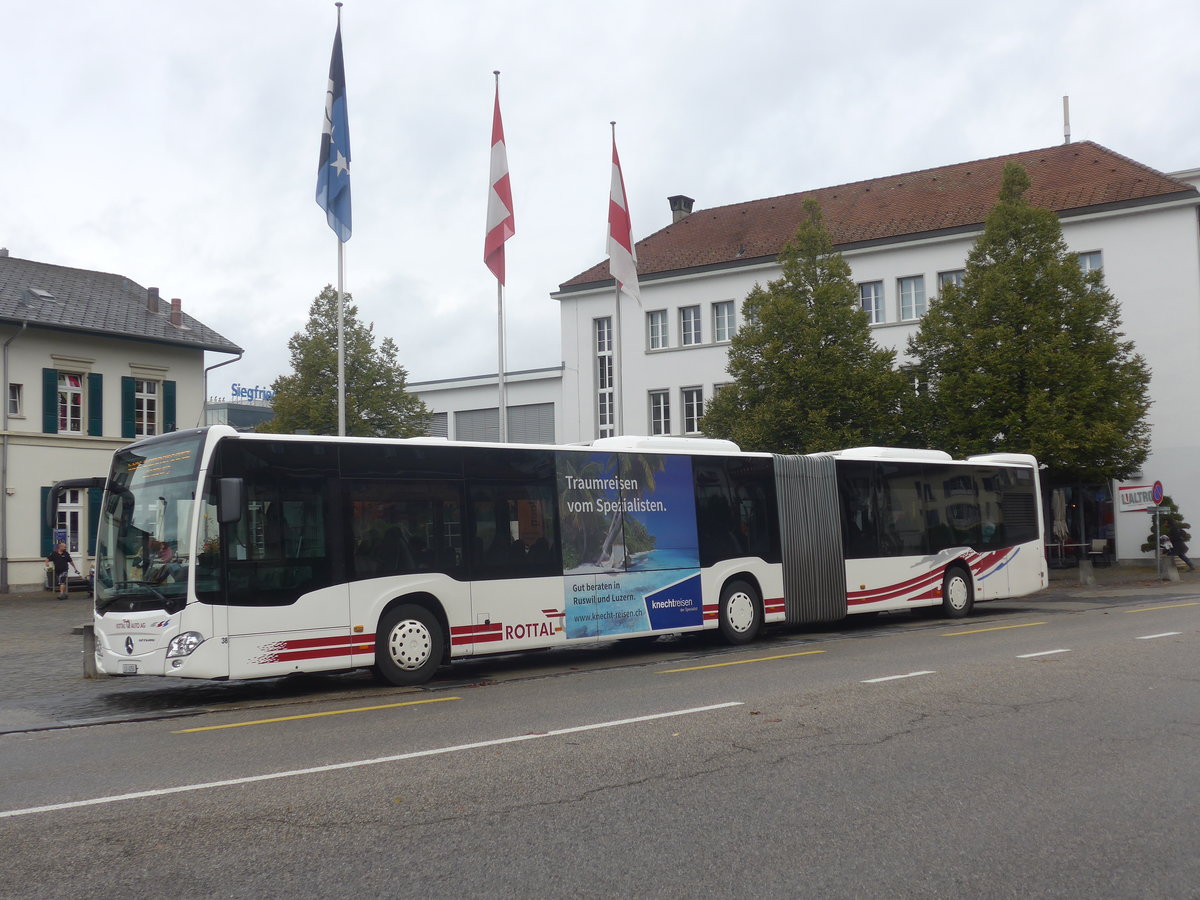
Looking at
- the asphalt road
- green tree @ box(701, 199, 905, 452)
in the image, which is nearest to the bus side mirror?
the asphalt road

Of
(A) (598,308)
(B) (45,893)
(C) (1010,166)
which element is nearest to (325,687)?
(B) (45,893)

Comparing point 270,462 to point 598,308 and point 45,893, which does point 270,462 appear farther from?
point 598,308

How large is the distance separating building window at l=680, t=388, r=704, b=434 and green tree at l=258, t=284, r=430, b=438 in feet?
39.0

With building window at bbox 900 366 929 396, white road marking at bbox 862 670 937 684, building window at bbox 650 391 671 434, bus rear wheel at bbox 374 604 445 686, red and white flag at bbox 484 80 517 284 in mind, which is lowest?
white road marking at bbox 862 670 937 684

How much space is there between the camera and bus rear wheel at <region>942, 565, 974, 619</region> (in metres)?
21.1

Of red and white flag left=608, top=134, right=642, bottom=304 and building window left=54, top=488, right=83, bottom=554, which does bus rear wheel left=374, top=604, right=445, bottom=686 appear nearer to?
red and white flag left=608, top=134, right=642, bottom=304

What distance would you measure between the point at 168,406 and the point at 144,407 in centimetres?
87

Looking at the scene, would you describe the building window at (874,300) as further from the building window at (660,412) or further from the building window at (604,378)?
the building window at (604,378)

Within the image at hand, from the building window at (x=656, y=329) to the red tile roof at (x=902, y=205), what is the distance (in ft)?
5.92

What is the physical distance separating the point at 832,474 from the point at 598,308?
111ft

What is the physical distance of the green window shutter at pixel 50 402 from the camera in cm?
A: 3594

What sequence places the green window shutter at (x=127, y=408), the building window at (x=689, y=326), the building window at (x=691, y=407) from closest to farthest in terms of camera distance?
1. the green window shutter at (x=127, y=408)
2. the building window at (x=691, y=407)
3. the building window at (x=689, y=326)

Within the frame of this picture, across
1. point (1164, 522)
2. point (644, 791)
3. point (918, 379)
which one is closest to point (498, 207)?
point (918, 379)

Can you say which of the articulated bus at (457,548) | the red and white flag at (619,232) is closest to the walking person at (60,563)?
the red and white flag at (619,232)
